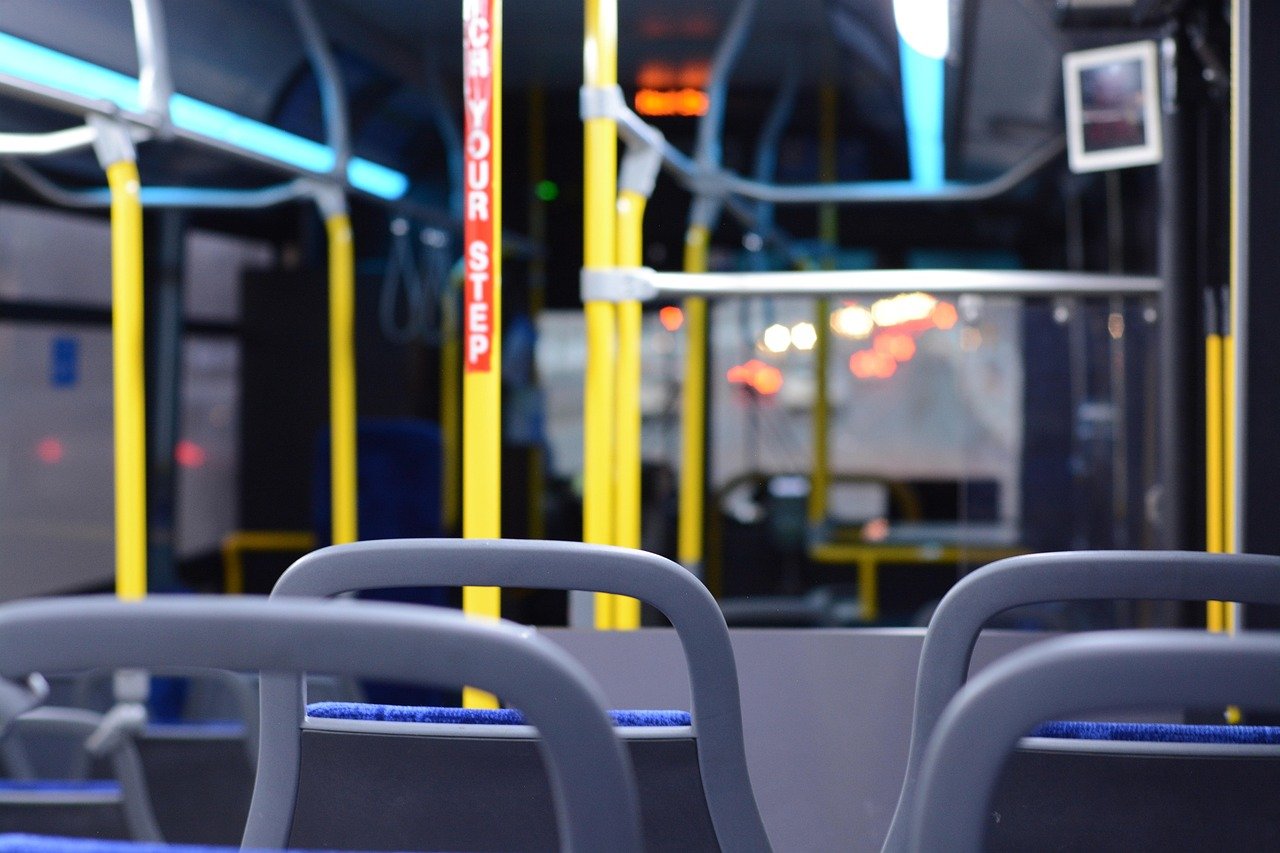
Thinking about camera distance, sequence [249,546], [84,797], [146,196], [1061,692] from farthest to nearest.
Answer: [249,546], [146,196], [84,797], [1061,692]

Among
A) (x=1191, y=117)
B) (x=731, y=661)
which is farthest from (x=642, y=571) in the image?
(x=1191, y=117)

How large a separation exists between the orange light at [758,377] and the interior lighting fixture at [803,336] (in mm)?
138

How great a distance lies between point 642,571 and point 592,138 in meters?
0.95

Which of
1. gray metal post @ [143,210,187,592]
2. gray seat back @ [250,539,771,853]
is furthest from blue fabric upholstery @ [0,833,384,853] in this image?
gray metal post @ [143,210,187,592]

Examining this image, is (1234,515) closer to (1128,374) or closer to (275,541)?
(1128,374)

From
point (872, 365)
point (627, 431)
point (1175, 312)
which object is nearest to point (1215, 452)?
point (1175, 312)

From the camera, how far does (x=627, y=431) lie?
5.91ft

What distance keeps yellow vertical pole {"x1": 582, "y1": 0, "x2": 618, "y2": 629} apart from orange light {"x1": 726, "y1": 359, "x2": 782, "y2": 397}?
3280mm

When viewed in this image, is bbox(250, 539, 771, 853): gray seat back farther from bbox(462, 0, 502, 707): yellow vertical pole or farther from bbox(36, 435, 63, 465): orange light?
bbox(36, 435, 63, 465): orange light

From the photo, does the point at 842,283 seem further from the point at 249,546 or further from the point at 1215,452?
the point at 249,546

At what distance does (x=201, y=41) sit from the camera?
3463 millimetres

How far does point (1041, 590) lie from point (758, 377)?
13.8 ft

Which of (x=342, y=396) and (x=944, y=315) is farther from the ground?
(x=944, y=315)

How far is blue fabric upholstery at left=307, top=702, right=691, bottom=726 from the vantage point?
754 mm
